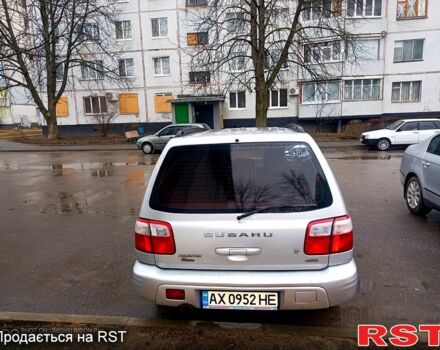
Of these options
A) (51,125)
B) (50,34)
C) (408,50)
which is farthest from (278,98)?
(51,125)

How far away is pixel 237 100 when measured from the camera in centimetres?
2830

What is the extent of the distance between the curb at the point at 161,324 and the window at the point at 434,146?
3757 millimetres

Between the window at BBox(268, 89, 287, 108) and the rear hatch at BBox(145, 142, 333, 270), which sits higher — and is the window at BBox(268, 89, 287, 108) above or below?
above

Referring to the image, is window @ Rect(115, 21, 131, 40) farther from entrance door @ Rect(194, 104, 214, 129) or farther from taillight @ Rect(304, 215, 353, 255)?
Answer: taillight @ Rect(304, 215, 353, 255)

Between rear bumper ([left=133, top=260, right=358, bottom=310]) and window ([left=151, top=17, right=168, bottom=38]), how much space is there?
2895 cm

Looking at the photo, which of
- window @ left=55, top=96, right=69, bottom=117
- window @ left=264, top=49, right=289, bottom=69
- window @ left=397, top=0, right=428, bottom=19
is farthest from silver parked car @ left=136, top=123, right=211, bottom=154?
window @ left=397, top=0, right=428, bottom=19

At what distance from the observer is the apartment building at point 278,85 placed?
24812mm

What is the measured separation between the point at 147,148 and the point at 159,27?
50.5 ft

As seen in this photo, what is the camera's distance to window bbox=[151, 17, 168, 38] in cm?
2825

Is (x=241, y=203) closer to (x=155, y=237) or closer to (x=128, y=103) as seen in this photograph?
(x=155, y=237)

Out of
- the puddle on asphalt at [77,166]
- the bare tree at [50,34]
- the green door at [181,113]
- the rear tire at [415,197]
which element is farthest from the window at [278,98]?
the rear tire at [415,197]

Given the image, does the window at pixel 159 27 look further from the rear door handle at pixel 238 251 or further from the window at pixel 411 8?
the rear door handle at pixel 238 251

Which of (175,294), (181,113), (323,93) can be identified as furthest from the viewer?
(181,113)

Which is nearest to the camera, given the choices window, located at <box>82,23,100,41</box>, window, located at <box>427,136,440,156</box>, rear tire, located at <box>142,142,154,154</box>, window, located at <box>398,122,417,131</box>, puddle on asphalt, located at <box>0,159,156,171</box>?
window, located at <box>427,136,440,156</box>
